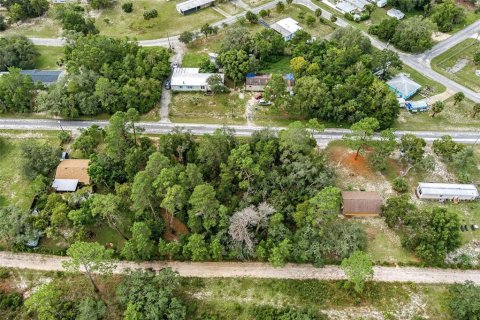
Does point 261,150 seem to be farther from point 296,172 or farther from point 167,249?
point 167,249

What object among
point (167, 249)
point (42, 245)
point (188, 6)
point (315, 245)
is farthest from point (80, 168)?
point (188, 6)

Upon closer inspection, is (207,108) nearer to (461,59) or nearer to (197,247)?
(197,247)

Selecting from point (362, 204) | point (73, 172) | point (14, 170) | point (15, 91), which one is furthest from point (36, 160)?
point (362, 204)

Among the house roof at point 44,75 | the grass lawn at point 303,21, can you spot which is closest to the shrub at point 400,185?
the grass lawn at point 303,21

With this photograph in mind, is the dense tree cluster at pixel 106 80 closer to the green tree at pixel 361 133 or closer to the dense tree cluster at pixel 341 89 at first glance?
the dense tree cluster at pixel 341 89

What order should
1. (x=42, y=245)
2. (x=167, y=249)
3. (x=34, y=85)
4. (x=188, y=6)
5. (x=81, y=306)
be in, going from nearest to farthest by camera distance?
(x=81, y=306) → (x=167, y=249) → (x=42, y=245) → (x=34, y=85) → (x=188, y=6)

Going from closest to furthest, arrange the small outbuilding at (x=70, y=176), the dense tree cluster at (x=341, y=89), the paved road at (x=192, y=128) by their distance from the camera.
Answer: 1. the small outbuilding at (x=70, y=176)
2. the dense tree cluster at (x=341, y=89)
3. the paved road at (x=192, y=128)

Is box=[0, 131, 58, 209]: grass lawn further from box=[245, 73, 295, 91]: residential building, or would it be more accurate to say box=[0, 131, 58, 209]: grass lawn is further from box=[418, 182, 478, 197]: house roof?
box=[418, 182, 478, 197]: house roof
